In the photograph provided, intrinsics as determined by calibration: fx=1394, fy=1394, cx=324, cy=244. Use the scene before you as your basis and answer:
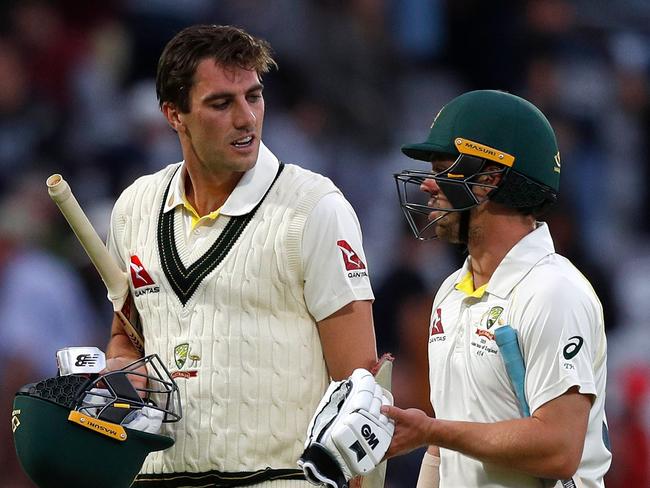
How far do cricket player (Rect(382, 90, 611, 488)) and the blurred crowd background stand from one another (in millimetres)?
3542

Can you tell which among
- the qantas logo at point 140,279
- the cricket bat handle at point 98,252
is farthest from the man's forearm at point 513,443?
the cricket bat handle at point 98,252

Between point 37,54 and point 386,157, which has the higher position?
point 37,54

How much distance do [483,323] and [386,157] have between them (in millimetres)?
5665

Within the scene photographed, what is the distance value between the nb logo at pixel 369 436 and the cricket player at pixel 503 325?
78 millimetres

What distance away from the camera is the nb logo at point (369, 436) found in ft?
10.5

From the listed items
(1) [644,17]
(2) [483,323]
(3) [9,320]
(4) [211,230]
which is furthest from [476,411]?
(1) [644,17]

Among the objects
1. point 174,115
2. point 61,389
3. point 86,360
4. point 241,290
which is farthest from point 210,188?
point 61,389

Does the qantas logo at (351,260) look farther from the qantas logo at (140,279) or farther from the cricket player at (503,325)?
the qantas logo at (140,279)

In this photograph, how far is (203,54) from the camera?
155 inches

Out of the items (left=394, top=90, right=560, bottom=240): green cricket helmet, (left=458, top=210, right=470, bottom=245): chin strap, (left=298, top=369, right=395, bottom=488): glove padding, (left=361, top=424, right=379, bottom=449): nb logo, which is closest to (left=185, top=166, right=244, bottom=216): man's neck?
(left=394, top=90, right=560, bottom=240): green cricket helmet

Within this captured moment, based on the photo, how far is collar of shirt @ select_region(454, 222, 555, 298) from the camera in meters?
3.51

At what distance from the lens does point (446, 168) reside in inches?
145

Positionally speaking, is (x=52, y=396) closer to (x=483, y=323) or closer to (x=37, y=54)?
(x=483, y=323)

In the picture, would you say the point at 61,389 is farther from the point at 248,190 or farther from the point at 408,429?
the point at 408,429
